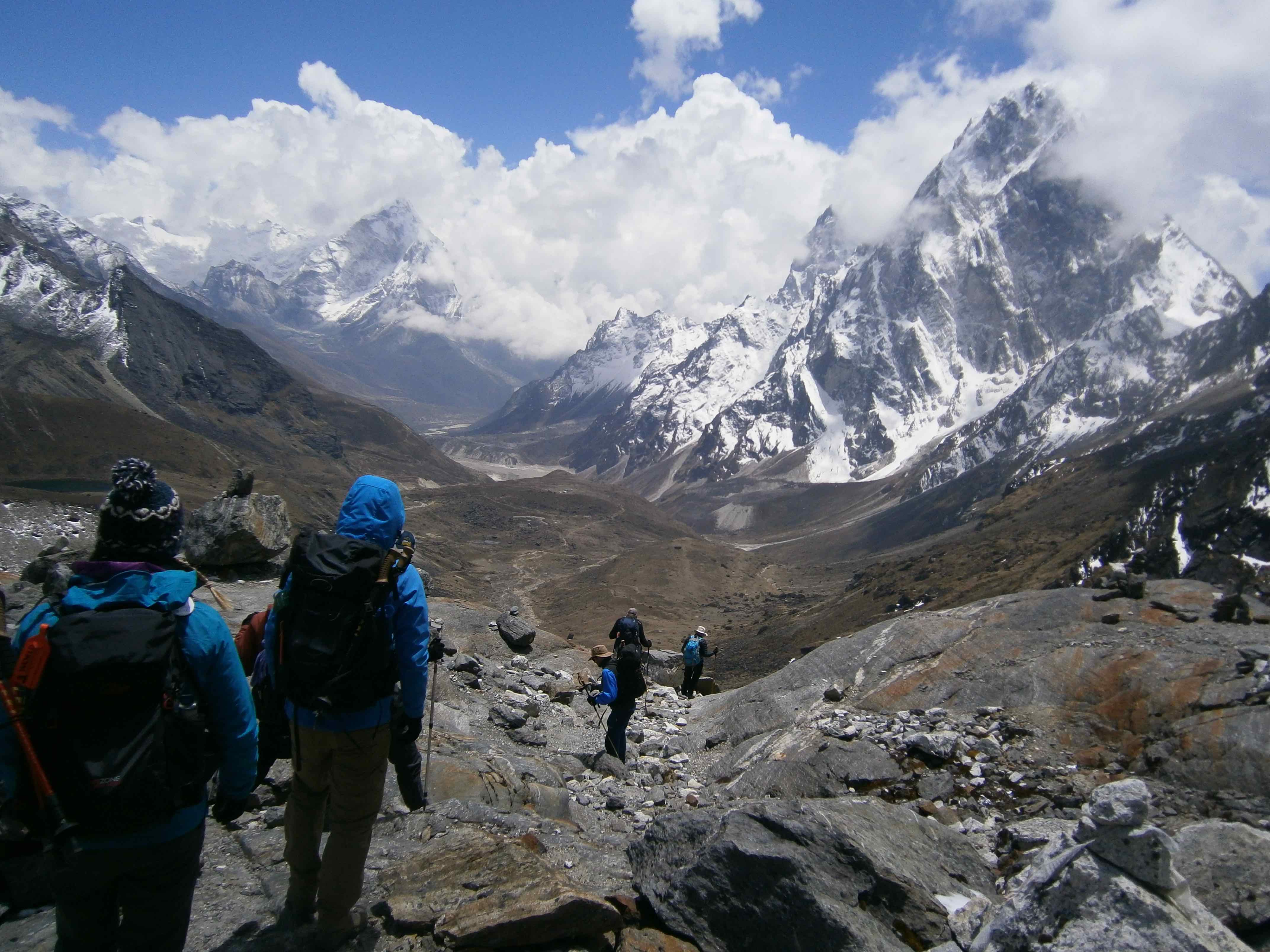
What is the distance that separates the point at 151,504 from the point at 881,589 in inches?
3037

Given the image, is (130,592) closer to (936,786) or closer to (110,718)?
(110,718)

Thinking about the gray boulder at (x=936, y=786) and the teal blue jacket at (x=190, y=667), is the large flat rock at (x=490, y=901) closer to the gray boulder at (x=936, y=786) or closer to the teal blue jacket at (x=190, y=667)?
the teal blue jacket at (x=190, y=667)

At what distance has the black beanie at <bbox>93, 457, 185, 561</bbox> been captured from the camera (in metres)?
4.04

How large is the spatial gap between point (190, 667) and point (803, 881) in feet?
15.5

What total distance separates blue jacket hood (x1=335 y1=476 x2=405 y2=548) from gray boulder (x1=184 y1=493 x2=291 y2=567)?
15441 mm

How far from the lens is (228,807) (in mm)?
4426

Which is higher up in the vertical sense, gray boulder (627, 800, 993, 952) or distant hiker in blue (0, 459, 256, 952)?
distant hiker in blue (0, 459, 256, 952)

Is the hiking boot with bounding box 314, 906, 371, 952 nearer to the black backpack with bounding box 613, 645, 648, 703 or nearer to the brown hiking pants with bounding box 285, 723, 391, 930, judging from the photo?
the brown hiking pants with bounding box 285, 723, 391, 930

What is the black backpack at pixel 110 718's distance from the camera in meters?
3.57

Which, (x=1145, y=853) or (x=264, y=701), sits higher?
(x=1145, y=853)

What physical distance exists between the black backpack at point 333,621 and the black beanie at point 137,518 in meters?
0.74

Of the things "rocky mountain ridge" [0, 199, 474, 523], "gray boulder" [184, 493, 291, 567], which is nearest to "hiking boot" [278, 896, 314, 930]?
"gray boulder" [184, 493, 291, 567]

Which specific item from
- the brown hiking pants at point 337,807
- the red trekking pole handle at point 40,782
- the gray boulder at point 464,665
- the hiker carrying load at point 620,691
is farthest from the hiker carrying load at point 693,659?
the red trekking pole handle at point 40,782

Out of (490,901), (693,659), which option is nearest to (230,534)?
(693,659)
